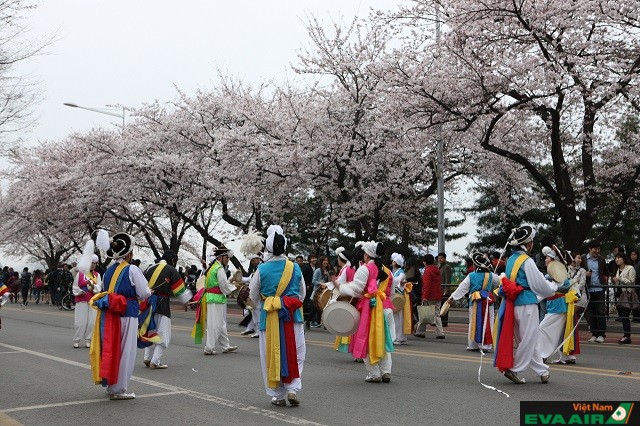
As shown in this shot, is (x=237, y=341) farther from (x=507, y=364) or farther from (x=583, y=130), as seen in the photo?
(x=583, y=130)

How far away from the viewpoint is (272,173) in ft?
100

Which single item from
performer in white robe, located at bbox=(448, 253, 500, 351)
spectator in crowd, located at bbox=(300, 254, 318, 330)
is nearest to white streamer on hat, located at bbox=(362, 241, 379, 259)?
performer in white robe, located at bbox=(448, 253, 500, 351)

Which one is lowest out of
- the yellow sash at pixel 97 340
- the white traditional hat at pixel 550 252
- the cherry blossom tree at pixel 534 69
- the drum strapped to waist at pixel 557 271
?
the yellow sash at pixel 97 340

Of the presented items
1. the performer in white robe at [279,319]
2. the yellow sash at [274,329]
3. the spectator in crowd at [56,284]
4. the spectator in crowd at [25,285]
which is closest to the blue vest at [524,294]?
the performer in white robe at [279,319]

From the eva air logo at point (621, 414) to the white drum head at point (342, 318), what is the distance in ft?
20.6

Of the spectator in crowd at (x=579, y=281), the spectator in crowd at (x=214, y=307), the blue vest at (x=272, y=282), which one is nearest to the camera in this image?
the blue vest at (x=272, y=282)

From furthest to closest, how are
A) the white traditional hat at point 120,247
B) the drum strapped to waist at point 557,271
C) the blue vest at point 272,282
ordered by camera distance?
the drum strapped to waist at point 557,271, the white traditional hat at point 120,247, the blue vest at point 272,282

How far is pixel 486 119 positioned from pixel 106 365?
62.0 feet

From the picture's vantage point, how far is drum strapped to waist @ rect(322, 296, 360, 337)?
1053 centimetres

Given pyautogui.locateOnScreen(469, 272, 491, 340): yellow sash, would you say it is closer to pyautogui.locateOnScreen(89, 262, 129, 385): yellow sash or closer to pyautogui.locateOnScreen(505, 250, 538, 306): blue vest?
pyautogui.locateOnScreen(505, 250, 538, 306): blue vest

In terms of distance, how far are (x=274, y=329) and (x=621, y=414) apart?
5166mm

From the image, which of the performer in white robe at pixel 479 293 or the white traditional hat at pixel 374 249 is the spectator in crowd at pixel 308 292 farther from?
the white traditional hat at pixel 374 249

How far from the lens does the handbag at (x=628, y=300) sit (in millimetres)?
A: 16833

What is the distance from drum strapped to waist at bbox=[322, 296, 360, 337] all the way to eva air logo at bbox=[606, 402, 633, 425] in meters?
6.27
